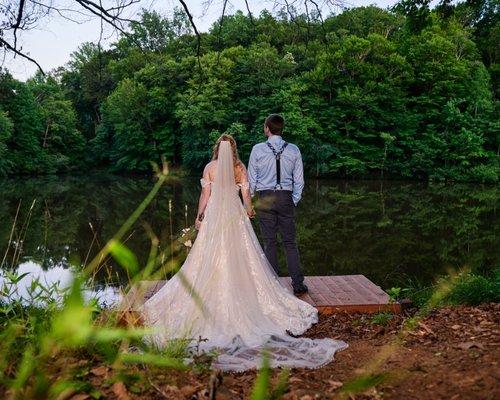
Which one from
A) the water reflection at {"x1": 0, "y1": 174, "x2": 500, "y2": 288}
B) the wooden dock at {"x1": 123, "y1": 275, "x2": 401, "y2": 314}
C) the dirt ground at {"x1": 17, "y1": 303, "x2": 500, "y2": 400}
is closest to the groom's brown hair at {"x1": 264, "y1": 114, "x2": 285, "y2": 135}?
the water reflection at {"x1": 0, "y1": 174, "x2": 500, "y2": 288}

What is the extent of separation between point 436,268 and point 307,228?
562cm

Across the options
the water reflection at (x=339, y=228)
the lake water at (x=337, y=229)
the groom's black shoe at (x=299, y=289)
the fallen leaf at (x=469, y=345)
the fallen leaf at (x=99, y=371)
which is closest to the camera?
the fallen leaf at (x=99, y=371)

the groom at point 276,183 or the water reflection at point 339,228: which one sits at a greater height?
the groom at point 276,183

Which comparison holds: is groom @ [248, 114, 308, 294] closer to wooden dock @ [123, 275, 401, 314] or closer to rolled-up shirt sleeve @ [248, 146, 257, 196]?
rolled-up shirt sleeve @ [248, 146, 257, 196]

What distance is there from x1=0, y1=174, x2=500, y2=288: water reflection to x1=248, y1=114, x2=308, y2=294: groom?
881mm

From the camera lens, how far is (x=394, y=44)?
3747 centimetres

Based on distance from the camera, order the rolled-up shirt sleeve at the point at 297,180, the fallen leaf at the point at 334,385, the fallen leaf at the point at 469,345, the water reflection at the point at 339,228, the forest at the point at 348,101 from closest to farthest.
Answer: the fallen leaf at the point at 334,385
the fallen leaf at the point at 469,345
the rolled-up shirt sleeve at the point at 297,180
the water reflection at the point at 339,228
the forest at the point at 348,101

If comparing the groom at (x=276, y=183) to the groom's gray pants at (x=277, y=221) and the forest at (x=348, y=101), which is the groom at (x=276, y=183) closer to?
the groom's gray pants at (x=277, y=221)

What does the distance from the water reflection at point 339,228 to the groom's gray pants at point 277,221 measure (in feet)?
3.14

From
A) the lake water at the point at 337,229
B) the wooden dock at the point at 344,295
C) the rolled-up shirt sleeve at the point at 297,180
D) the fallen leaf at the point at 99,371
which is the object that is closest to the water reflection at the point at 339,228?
the lake water at the point at 337,229

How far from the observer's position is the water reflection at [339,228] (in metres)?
10.8

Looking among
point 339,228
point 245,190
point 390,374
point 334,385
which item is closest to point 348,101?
point 339,228

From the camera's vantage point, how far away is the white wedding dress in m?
3.86

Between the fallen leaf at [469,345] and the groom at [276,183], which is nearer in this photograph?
the fallen leaf at [469,345]
